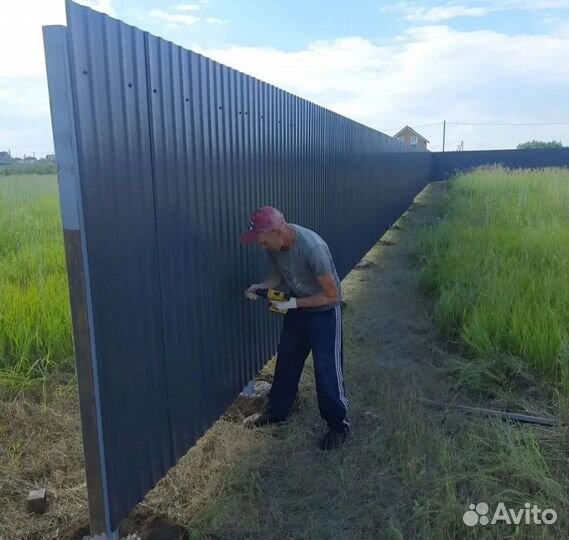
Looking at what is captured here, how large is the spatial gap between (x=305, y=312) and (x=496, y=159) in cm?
3712

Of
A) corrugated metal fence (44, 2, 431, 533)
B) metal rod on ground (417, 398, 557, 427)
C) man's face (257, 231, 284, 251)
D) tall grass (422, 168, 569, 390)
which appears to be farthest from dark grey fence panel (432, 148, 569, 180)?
man's face (257, 231, 284, 251)

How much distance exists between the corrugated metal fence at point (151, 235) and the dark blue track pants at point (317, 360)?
360mm

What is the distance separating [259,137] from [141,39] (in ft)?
5.36

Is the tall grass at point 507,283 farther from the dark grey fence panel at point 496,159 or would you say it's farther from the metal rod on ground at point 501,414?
the dark grey fence panel at point 496,159

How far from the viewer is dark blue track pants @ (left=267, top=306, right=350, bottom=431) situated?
3.24 meters

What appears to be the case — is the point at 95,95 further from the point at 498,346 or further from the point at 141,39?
the point at 498,346

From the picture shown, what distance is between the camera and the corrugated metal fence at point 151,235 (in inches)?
77.4

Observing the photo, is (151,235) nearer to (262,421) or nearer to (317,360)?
(317,360)

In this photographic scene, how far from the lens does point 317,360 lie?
325cm

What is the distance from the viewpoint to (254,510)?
8.93 ft

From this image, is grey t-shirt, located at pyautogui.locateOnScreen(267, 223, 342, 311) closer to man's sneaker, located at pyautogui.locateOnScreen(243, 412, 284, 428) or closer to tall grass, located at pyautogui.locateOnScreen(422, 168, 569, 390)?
man's sneaker, located at pyautogui.locateOnScreen(243, 412, 284, 428)

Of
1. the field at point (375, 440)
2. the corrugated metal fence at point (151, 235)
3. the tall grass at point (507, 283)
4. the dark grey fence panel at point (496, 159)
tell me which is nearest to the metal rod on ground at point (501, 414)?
the field at point (375, 440)

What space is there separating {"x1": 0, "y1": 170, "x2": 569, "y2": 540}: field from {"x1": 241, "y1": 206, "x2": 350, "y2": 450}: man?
24 cm

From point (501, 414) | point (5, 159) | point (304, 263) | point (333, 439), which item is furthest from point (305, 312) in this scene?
point (5, 159)
